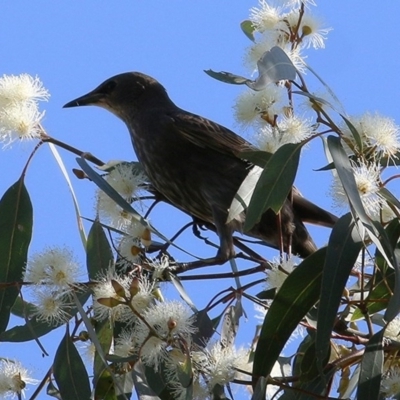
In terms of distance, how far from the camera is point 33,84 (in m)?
2.63

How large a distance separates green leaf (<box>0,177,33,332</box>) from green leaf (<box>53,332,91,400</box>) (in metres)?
0.20

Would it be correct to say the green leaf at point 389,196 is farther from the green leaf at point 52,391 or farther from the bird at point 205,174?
the bird at point 205,174

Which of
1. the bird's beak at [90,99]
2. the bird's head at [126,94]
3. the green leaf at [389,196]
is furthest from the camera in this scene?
the bird's head at [126,94]

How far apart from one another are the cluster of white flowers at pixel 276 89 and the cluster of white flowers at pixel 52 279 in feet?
1.81

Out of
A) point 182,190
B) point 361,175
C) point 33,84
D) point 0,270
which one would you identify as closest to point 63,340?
point 0,270

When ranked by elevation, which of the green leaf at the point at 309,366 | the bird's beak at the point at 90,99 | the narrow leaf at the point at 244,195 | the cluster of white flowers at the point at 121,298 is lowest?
the cluster of white flowers at the point at 121,298

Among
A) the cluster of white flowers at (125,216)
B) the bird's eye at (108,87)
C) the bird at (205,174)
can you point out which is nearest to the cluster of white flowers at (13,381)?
the cluster of white flowers at (125,216)

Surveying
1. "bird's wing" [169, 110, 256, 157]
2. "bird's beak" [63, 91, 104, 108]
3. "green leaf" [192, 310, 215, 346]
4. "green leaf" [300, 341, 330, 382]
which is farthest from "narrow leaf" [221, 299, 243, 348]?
"bird's beak" [63, 91, 104, 108]

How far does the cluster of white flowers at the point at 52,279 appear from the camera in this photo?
227cm

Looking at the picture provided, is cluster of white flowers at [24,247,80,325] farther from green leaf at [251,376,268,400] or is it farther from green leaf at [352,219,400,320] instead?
green leaf at [352,219,400,320]

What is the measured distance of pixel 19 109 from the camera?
2.55 meters

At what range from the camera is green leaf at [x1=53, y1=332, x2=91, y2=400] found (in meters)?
2.48

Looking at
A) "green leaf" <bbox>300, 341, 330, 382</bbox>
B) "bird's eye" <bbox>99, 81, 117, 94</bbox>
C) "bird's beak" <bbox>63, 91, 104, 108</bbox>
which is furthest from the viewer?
"bird's eye" <bbox>99, 81, 117, 94</bbox>

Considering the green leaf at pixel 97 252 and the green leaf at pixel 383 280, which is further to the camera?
the green leaf at pixel 97 252
